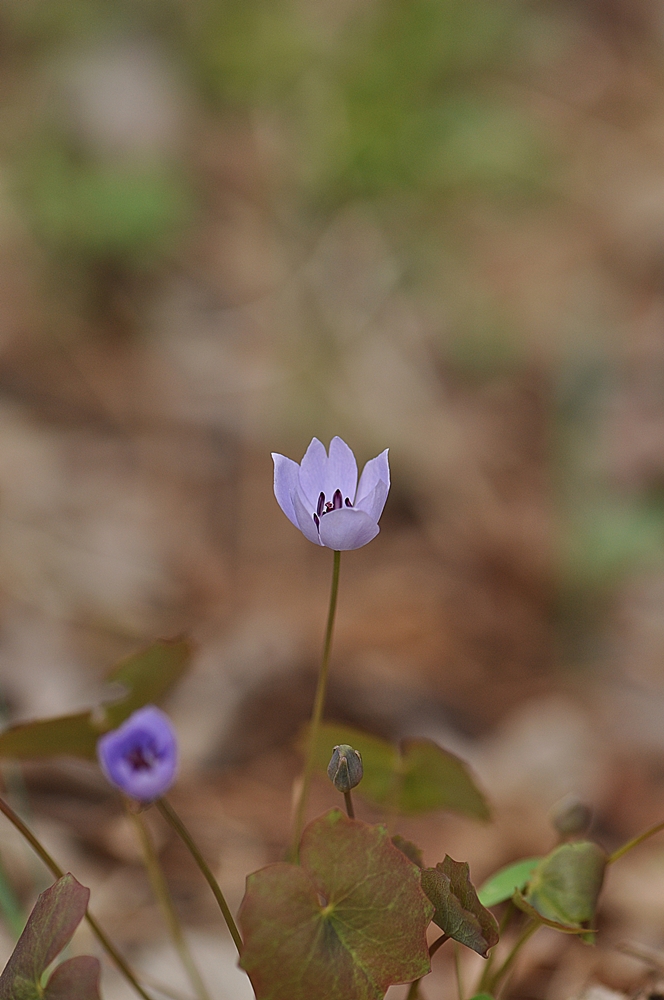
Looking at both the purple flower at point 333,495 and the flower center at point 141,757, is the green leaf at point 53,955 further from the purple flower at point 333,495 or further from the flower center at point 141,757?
the purple flower at point 333,495

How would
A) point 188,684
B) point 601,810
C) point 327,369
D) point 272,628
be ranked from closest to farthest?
point 601,810, point 188,684, point 272,628, point 327,369

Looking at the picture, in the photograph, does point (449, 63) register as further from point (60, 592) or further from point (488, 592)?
point (60, 592)

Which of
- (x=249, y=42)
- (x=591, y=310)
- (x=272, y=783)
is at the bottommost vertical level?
(x=272, y=783)

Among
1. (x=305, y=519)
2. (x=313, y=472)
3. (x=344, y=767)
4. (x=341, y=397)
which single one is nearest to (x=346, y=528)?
(x=305, y=519)

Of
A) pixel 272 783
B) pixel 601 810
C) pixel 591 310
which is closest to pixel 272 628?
pixel 272 783

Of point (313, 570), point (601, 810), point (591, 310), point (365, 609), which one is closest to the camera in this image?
point (601, 810)

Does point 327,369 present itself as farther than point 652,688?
Yes

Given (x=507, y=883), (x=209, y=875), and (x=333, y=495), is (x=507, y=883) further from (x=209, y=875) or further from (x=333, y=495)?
(x=333, y=495)
